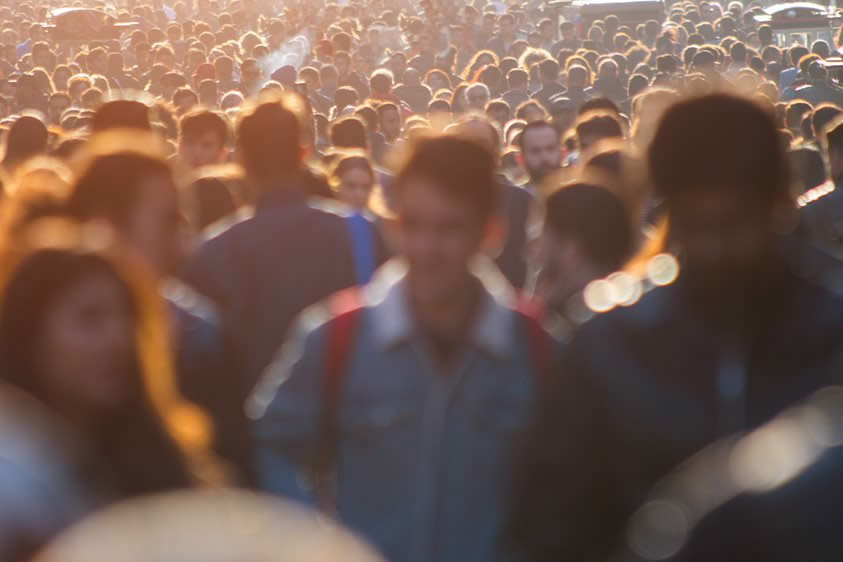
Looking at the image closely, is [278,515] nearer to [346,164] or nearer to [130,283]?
[130,283]

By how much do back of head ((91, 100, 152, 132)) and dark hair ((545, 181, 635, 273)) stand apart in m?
2.76

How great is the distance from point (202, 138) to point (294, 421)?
466 cm

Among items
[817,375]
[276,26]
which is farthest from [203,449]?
[276,26]

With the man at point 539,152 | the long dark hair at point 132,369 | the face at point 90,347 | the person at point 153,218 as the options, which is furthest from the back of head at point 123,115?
the face at point 90,347

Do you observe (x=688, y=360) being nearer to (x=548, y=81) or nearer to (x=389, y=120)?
(x=389, y=120)

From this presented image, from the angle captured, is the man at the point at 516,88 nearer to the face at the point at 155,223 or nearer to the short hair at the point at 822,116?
the short hair at the point at 822,116

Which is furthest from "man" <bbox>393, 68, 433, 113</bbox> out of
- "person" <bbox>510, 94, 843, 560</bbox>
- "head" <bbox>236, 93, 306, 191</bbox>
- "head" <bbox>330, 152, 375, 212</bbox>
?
"person" <bbox>510, 94, 843, 560</bbox>

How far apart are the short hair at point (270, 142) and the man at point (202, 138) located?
2.39 m

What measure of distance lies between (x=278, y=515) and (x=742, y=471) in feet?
1.25

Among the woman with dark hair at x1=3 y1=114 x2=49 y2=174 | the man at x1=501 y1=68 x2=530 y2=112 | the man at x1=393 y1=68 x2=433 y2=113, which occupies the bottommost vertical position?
the man at x1=393 y1=68 x2=433 y2=113

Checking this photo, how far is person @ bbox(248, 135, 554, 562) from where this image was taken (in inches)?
149

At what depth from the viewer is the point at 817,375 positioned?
11.0 ft

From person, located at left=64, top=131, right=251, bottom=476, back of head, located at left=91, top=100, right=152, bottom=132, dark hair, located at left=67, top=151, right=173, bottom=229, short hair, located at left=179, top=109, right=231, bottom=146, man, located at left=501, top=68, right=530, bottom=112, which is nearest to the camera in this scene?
person, located at left=64, top=131, right=251, bottom=476

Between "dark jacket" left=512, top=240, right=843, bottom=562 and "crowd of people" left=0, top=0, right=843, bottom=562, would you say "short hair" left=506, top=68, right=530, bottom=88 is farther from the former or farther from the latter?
"dark jacket" left=512, top=240, right=843, bottom=562
